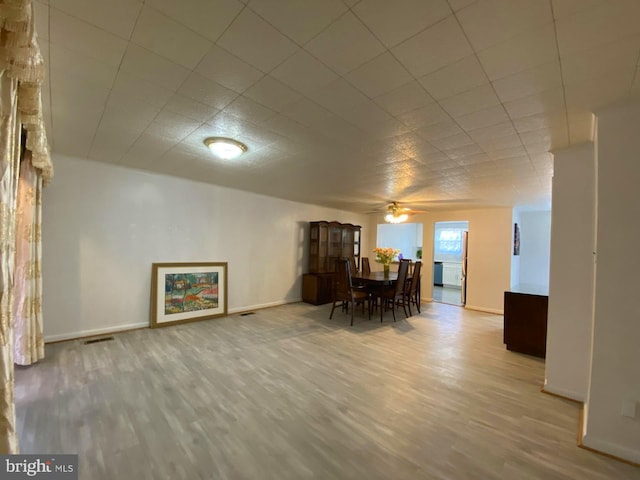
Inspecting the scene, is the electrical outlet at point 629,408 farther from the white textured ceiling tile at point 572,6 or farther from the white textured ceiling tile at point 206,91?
the white textured ceiling tile at point 206,91

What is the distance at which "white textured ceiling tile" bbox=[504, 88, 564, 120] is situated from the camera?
172cm

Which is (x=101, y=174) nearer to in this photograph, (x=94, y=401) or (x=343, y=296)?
(x=94, y=401)

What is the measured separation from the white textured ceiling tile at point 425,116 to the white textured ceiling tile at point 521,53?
437mm

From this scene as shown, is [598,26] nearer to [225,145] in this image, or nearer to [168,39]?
[168,39]

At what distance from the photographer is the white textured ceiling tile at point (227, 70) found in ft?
4.83

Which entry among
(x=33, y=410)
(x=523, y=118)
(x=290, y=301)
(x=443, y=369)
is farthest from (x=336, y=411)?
(x=290, y=301)

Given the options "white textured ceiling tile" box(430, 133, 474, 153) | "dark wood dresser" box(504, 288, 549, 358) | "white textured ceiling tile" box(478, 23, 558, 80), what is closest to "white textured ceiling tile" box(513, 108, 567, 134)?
"white textured ceiling tile" box(430, 133, 474, 153)

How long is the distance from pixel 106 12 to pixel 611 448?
384 centimetres

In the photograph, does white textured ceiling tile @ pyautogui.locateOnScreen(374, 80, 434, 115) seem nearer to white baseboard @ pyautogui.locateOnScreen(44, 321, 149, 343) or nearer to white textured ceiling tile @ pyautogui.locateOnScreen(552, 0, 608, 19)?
white textured ceiling tile @ pyautogui.locateOnScreen(552, 0, 608, 19)

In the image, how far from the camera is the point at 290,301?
6133 mm

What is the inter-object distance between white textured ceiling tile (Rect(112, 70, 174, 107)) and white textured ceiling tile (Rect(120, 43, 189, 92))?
0.06 m

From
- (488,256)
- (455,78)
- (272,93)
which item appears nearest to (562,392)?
(455,78)

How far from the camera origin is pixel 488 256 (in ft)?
19.5

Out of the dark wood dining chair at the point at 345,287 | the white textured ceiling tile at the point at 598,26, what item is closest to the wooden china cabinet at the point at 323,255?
the dark wood dining chair at the point at 345,287
